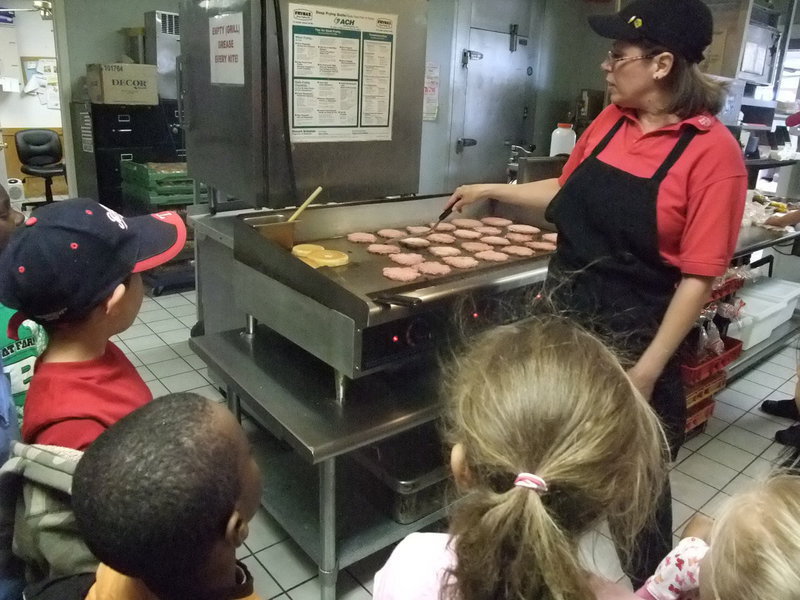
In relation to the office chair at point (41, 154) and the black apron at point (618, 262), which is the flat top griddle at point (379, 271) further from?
the office chair at point (41, 154)

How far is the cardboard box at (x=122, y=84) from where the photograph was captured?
14.7 feet

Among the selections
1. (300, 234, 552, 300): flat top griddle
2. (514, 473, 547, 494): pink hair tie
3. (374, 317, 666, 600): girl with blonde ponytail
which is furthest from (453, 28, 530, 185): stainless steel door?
(514, 473, 547, 494): pink hair tie

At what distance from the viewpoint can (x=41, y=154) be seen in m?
6.43

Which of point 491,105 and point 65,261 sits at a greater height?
point 491,105

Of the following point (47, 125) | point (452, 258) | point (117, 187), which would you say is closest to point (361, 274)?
point (452, 258)

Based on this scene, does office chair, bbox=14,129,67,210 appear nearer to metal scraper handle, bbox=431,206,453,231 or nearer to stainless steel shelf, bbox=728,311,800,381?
metal scraper handle, bbox=431,206,453,231

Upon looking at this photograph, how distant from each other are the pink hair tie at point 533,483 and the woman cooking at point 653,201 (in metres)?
0.80

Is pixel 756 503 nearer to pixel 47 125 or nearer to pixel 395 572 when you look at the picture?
pixel 395 572

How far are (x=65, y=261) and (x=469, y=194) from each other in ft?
4.50

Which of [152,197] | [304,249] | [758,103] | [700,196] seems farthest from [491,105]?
[700,196]

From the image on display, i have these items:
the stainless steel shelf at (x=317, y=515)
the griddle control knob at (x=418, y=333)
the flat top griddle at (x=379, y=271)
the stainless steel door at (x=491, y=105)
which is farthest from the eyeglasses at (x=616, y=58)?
the stainless steel door at (x=491, y=105)

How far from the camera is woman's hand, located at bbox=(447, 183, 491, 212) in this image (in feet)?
6.73

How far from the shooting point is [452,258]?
1.93m

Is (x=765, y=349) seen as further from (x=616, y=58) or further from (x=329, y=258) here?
(x=329, y=258)
